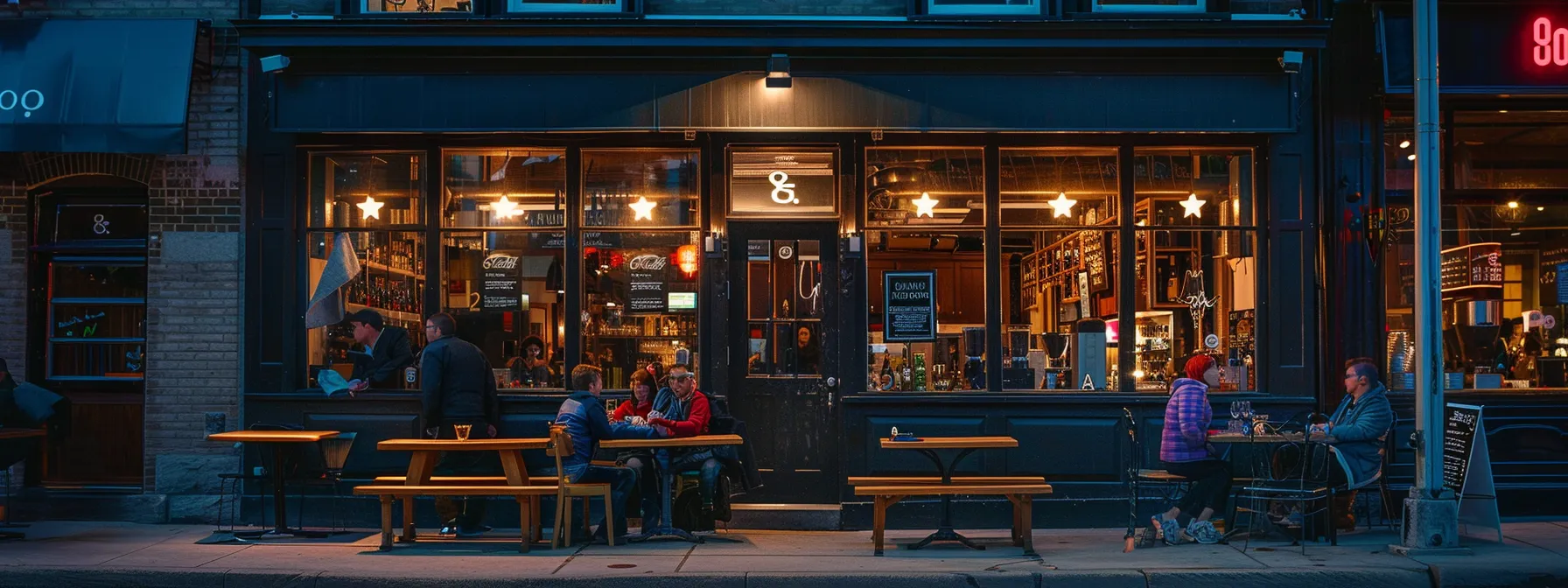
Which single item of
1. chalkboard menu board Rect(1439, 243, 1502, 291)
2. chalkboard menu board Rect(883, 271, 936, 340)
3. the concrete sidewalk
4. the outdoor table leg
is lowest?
the concrete sidewalk

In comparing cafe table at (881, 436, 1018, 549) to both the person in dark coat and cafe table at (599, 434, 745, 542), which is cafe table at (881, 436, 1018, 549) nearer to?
cafe table at (599, 434, 745, 542)

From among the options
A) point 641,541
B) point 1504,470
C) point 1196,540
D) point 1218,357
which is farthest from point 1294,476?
point 641,541

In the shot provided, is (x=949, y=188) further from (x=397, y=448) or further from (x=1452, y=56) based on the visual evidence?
(x=397, y=448)

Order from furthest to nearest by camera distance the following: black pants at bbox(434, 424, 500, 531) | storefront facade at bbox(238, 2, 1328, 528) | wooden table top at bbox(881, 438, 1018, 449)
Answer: storefront facade at bbox(238, 2, 1328, 528)
black pants at bbox(434, 424, 500, 531)
wooden table top at bbox(881, 438, 1018, 449)

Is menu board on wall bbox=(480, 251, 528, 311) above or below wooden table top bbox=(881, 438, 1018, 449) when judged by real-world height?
above

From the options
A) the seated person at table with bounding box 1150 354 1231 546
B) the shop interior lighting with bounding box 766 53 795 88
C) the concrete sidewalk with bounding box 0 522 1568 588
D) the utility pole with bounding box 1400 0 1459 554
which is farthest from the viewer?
the shop interior lighting with bounding box 766 53 795 88

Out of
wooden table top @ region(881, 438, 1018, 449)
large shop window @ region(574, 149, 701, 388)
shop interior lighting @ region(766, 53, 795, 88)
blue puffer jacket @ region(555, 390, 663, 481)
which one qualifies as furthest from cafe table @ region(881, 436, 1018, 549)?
shop interior lighting @ region(766, 53, 795, 88)

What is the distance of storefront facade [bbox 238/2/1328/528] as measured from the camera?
11695 millimetres

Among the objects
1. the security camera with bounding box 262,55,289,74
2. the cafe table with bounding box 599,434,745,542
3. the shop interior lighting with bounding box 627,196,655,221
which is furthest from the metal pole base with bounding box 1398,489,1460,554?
the security camera with bounding box 262,55,289,74

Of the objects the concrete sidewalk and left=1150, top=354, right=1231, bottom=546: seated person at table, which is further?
left=1150, top=354, right=1231, bottom=546: seated person at table

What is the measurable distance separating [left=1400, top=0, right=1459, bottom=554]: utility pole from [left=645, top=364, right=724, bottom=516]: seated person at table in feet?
16.3

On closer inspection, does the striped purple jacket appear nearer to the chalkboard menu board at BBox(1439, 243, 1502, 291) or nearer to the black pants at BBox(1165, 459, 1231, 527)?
the black pants at BBox(1165, 459, 1231, 527)

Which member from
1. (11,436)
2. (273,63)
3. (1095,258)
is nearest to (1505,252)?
(1095,258)

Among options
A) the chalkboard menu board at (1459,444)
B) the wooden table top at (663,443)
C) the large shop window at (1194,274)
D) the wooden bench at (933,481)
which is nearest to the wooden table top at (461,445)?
the wooden table top at (663,443)
